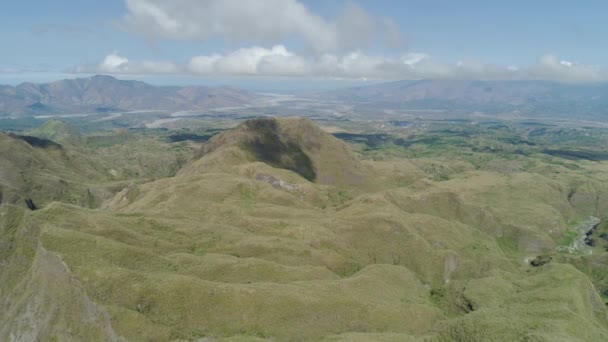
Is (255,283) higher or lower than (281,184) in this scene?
lower

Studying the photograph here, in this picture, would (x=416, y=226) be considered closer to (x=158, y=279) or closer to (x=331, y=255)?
(x=331, y=255)

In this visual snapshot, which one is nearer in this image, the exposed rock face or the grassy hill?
the grassy hill

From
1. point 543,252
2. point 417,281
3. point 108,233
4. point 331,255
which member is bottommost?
point 543,252

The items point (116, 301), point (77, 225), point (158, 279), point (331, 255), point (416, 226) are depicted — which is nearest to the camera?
point (116, 301)

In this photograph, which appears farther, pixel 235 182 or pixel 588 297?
pixel 235 182

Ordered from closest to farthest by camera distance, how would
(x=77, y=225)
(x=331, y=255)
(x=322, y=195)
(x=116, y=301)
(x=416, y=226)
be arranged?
(x=116, y=301), (x=77, y=225), (x=331, y=255), (x=416, y=226), (x=322, y=195)

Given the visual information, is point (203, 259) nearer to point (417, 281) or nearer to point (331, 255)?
point (331, 255)

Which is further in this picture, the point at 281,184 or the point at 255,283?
the point at 281,184

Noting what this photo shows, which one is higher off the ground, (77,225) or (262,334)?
(77,225)

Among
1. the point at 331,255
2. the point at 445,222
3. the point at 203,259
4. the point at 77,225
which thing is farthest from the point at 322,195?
the point at 77,225

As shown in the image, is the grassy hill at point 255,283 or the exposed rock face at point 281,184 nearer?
the grassy hill at point 255,283
